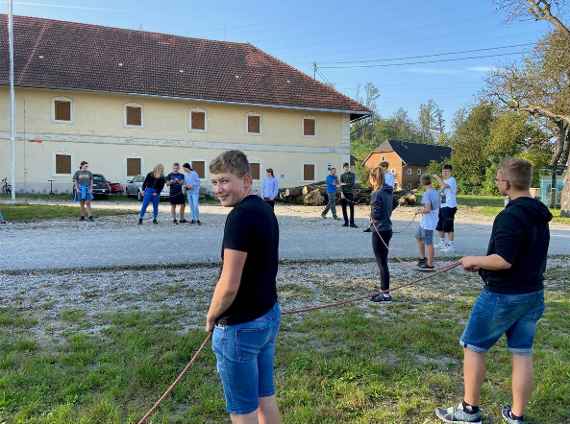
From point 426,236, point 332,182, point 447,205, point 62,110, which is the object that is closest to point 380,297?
point 426,236

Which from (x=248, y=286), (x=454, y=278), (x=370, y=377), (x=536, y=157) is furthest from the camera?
(x=536, y=157)

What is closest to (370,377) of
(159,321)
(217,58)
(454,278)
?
(159,321)

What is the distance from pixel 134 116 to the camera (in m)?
31.6

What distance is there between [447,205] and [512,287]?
7571mm

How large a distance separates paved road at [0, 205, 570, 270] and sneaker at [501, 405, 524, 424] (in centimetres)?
615

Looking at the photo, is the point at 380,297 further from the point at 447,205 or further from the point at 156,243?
the point at 156,243

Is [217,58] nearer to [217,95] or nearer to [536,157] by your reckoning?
[217,95]

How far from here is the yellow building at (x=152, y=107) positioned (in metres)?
29.8

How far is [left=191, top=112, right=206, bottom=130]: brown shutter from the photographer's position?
3281 centimetres

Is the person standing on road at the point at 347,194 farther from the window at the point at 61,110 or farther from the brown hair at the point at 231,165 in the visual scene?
the window at the point at 61,110

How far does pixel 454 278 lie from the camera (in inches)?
309

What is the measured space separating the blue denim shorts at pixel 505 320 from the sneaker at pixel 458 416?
0.44 metres

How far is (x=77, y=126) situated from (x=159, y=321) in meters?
28.2

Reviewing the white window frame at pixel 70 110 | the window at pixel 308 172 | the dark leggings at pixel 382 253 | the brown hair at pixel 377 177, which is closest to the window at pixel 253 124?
the window at pixel 308 172
